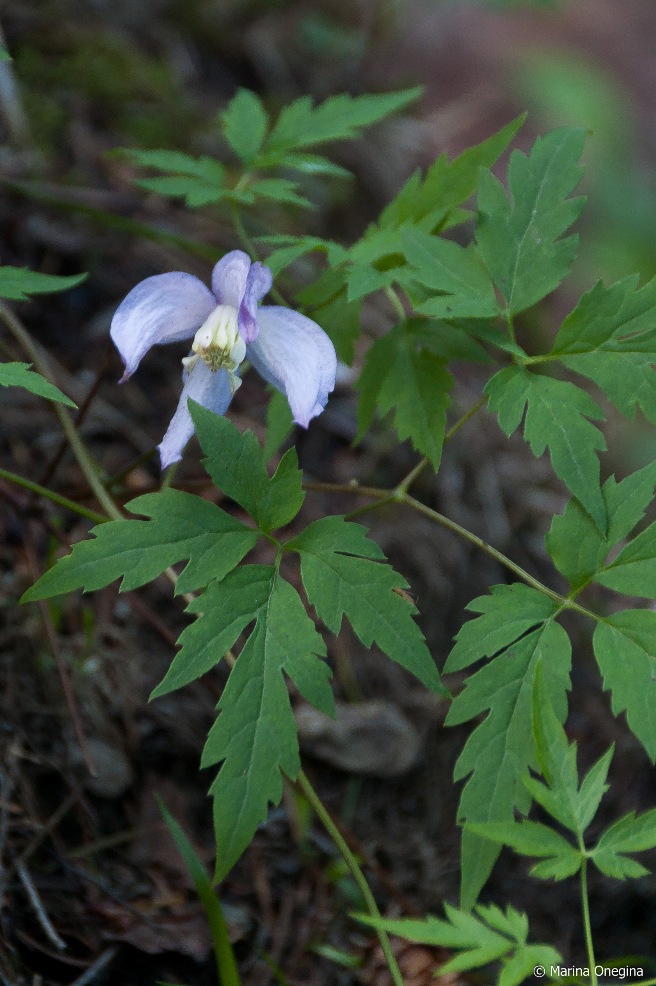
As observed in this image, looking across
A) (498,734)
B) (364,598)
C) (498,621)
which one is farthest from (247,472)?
(498,734)

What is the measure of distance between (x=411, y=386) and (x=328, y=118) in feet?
2.56

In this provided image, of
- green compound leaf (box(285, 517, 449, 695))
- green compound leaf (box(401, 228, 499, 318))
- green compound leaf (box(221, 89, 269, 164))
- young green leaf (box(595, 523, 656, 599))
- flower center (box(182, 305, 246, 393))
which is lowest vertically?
green compound leaf (box(285, 517, 449, 695))

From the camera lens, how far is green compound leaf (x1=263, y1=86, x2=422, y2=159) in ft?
6.83

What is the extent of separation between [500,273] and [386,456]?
1.40m

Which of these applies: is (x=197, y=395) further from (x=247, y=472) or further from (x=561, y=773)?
(x=561, y=773)

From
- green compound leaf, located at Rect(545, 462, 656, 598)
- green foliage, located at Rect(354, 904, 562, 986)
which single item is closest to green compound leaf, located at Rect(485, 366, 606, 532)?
green compound leaf, located at Rect(545, 462, 656, 598)

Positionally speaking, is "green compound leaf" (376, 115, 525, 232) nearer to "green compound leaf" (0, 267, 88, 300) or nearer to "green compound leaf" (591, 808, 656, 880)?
"green compound leaf" (0, 267, 88, 300)

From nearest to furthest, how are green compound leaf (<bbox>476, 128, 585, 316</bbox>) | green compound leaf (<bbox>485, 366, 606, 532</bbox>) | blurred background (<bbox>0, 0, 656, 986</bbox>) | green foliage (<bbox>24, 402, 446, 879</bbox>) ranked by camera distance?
green foliage (<bbox>24, 402, 446, 879</bbox>)
green compound leaf (<bbox>485, 366, 606, 532</bbox>)
green compound leaf (<bbox>476, 128, 585, 316</bbox>)
blurred background (<bbox>0, 0, 656, 986</bbox>)

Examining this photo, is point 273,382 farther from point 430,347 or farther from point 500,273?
point 500,273

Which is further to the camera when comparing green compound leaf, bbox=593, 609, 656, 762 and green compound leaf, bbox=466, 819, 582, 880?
green compound leaf, bbox=593, 609, 656, 762

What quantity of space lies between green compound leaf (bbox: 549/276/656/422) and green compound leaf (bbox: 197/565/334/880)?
0.77 m

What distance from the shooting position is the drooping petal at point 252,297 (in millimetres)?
1604

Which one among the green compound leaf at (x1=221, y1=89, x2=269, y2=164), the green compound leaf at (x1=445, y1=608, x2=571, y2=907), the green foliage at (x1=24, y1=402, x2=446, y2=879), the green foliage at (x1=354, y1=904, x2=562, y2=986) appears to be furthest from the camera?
the green compound leaf at (x1=221, y1=89, x2=269, y2=164)

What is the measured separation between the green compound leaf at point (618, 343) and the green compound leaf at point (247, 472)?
0.63 metres
